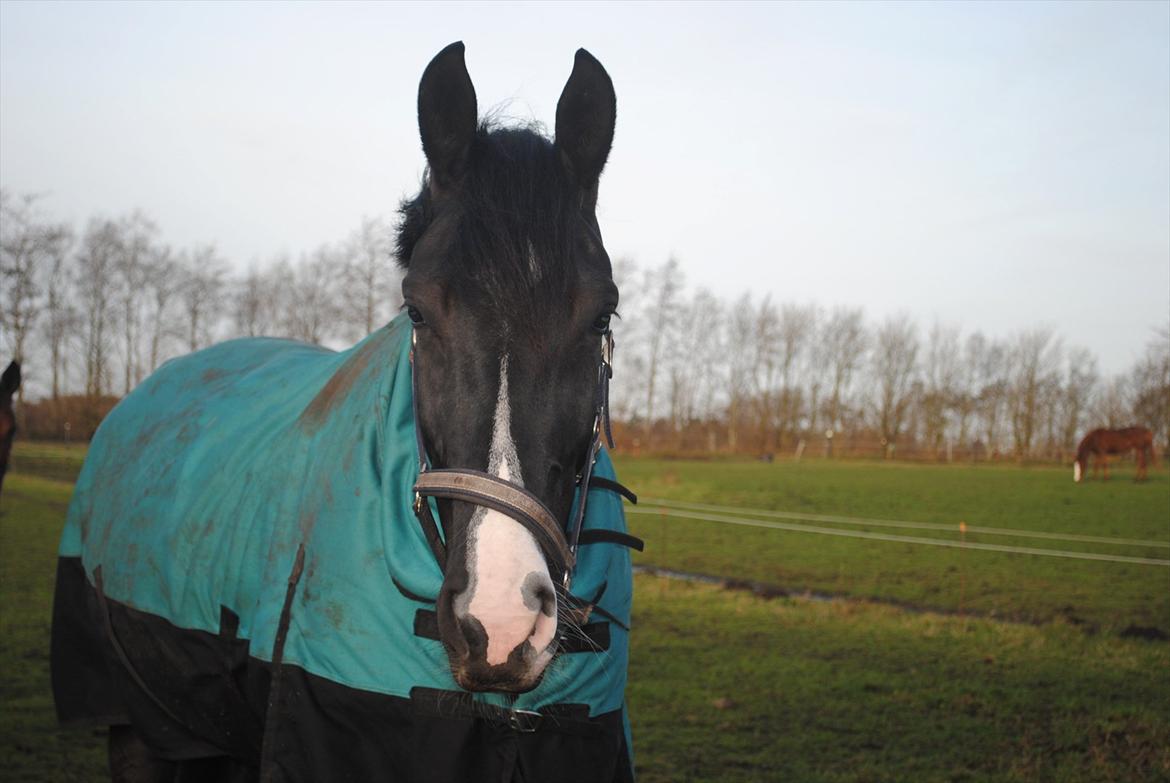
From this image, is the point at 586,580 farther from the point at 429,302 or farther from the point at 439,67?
the point at 439,67

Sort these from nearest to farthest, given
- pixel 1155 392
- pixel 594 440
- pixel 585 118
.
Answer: pixel 594 440, pixel 585 118, pixel 1155 392

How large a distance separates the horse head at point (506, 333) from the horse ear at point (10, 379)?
7.97 m

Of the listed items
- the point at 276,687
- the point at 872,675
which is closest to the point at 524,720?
the point at 276,687

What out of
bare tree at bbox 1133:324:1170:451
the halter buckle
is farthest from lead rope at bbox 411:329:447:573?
bare tree at bbox 1133:324:1170:451

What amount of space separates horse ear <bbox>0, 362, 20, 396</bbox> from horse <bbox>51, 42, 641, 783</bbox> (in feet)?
21.6

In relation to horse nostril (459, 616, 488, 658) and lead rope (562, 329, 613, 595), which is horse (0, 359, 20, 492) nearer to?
lead rope (562, 329, 613, 595)

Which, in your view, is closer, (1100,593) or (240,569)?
(240,569)

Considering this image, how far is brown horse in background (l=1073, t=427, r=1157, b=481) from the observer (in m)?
7.70

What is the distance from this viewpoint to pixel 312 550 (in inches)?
89.4

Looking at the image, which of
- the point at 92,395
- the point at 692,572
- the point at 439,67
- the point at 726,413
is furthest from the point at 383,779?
the point at 726,413

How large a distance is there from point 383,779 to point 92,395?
113ft

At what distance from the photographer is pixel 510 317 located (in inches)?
71.9

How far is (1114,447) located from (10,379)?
1214 cm

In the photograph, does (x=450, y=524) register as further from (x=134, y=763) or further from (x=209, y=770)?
(x=134, y=763)
